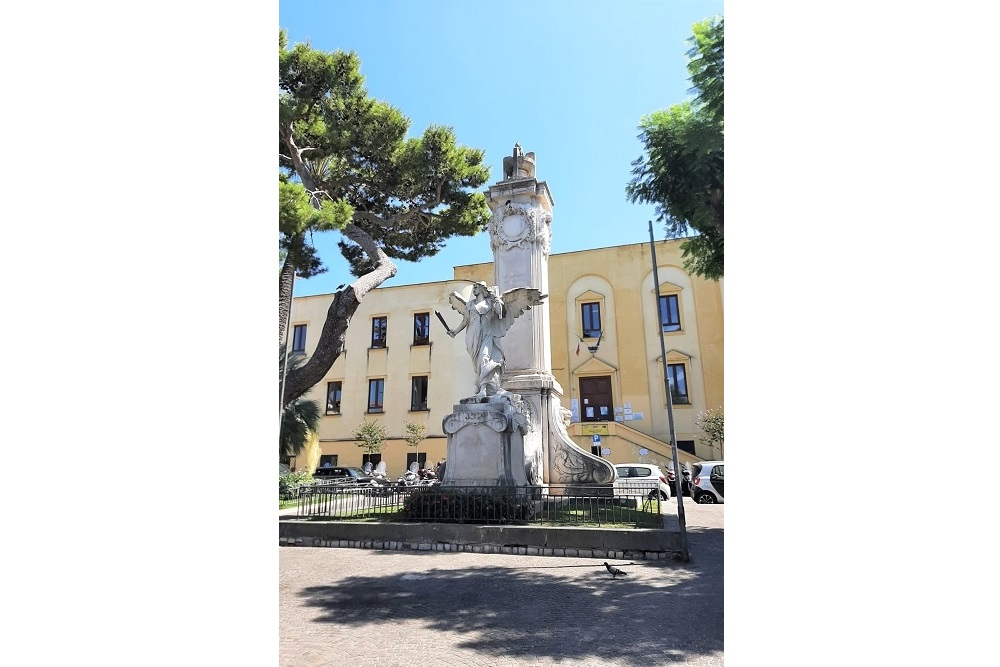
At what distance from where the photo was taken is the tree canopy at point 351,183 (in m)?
11.4

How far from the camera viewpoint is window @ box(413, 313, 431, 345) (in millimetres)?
28328

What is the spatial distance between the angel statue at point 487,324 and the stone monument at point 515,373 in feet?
0.06

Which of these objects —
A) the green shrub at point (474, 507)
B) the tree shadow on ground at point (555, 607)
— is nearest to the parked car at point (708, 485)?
the green shrub at point (474, 507)

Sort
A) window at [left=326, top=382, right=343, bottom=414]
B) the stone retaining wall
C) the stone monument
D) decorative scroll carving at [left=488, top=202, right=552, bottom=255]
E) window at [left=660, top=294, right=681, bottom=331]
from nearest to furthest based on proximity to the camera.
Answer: the stone retaining wall → the stone monument → decorative scroll carving at [left=488, top=202, right=552, bottom=255] → window at [left=660, top=294, right=681, bottom=331] → window at [left=326, top=382, right=343, bottom=414]

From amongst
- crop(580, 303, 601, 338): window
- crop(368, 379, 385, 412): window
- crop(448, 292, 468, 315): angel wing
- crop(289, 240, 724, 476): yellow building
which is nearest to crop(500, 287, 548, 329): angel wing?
crop(448, 292, 468, 315): angel wing

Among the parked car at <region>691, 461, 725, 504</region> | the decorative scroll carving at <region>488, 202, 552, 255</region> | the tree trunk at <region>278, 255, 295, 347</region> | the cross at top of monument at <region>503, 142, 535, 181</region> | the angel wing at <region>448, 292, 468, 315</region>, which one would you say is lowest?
the parked car at <region>691, 461, 725, 504</region>

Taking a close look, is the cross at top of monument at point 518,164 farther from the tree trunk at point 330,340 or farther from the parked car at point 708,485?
the parked car at point 708,485

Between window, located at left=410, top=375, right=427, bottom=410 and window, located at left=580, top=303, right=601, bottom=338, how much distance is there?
885 cm

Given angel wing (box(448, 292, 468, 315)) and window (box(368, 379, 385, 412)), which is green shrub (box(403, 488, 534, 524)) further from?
window (box(368, 379, 385, 412))

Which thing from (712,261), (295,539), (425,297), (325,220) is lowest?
(295,539)

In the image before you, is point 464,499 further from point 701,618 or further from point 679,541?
point 701,618

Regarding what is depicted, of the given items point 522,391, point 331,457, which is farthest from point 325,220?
point 331,457

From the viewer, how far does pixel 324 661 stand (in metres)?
3.45

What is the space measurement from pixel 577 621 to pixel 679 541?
280 centimetres
